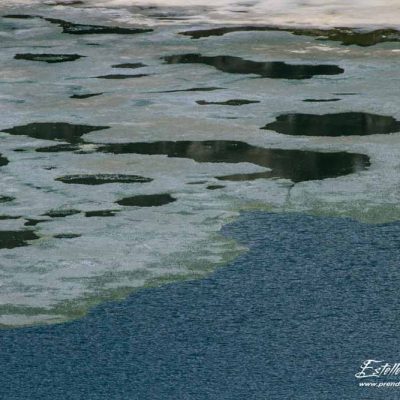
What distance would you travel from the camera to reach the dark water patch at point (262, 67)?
8914 millimetres

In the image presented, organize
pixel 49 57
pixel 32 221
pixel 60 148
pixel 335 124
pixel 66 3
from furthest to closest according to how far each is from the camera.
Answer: pixel 66 3 < pixel 49 57 < pixel 335 124 < pixel 60 148 < pixel 32 221

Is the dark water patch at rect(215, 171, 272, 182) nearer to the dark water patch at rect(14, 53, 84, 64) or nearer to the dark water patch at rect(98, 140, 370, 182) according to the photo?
the dark water patch at rect(98, 140, 370, 182)

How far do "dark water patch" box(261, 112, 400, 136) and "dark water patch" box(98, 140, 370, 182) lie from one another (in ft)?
1.36

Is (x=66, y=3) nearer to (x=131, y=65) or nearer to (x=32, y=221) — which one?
(x=131, y=65)

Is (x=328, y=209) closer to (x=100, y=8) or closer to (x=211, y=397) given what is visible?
(x=211, y=397)

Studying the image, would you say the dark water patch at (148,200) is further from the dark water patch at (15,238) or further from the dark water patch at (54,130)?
the dark water patch at (54,130)

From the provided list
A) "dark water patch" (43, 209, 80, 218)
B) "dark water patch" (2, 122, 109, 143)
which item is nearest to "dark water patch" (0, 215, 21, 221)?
"dark water patch" (43, 209, 80, 218)

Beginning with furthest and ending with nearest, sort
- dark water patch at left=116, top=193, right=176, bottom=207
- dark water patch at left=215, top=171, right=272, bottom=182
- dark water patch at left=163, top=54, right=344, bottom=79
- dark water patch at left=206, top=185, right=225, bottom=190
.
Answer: dark water patch at left=163, top=54, right=344, bottom=79, dark water patch at left=215, top=171, right=272, bottom=182, dark water patch at left=206, top=185, right=225, bottom=190, dark water patch at left=116, top=193, right=176, bottom=207

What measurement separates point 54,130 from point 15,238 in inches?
80.5

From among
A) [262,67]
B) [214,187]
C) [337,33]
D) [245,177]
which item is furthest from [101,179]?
[337,33]

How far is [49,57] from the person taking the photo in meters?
9.78

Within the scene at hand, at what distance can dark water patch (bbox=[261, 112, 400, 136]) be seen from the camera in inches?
286

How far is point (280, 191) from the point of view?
609 cm

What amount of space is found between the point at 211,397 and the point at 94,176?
8.73ft
